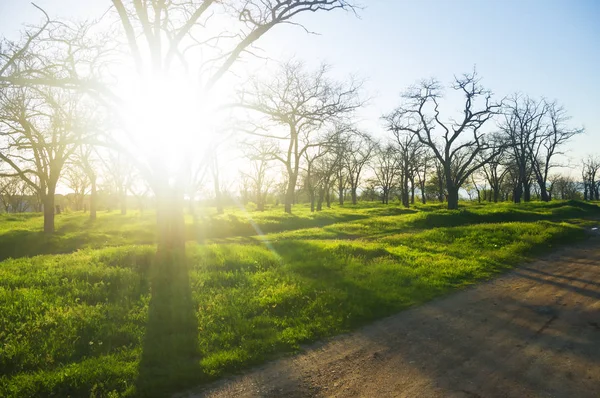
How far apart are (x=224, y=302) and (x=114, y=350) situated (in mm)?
2478

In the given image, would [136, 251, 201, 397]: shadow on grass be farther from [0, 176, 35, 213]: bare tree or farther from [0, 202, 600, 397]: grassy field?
[0, 176, 35, 213]: bare tree

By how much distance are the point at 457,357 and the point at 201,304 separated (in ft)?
16.5

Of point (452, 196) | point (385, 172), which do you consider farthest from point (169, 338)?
point (385, 172)

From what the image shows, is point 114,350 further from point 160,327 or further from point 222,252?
point 222,252

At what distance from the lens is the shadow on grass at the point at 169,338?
5.05 m

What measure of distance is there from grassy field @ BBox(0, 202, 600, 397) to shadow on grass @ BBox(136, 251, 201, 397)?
0.02m

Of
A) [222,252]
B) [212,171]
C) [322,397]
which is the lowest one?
[322,397]

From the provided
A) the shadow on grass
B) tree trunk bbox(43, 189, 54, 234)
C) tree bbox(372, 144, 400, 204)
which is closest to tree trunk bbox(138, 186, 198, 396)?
the shadow on grass

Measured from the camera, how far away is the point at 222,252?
1231 cm

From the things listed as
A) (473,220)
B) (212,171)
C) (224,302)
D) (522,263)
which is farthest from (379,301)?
(212,171)

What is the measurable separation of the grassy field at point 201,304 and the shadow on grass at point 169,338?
0.02m

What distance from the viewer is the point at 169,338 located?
6332 millimetres

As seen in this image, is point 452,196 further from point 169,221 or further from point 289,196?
point 169,221

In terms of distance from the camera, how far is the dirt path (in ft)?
15.6
